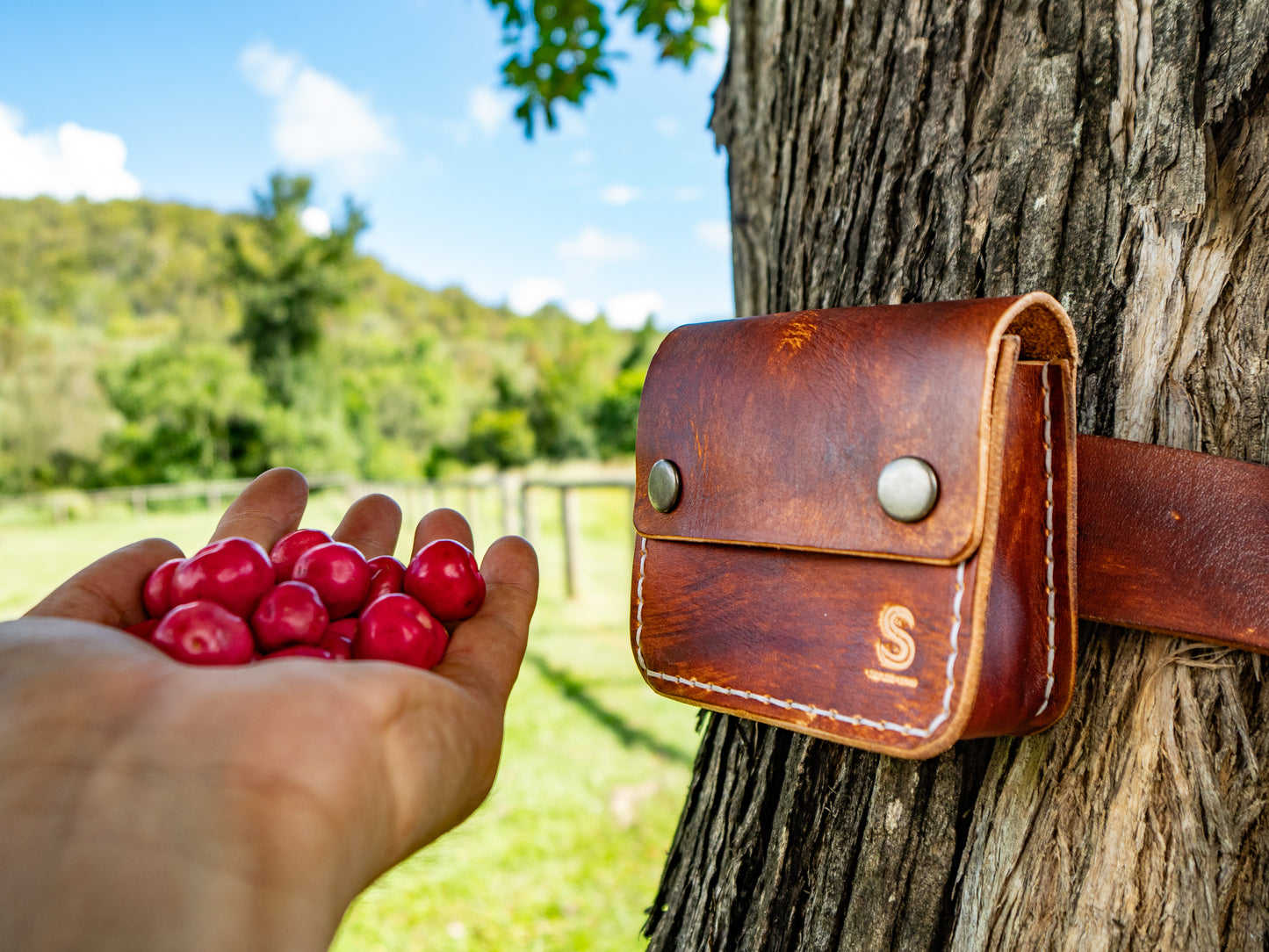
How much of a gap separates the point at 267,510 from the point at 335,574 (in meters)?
0.31

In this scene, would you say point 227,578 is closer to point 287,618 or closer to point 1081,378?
point 287,618

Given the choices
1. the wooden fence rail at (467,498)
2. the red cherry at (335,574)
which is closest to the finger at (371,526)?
the red cherry at (335,574)

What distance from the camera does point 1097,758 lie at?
833 mm

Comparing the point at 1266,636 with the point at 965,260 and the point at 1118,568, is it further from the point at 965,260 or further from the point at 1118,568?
the point at 965,260

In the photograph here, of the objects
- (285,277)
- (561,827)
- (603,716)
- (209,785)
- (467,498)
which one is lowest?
(561,827)

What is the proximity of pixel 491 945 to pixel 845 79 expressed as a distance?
268 cm

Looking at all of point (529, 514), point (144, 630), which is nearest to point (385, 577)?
point (144, 630)

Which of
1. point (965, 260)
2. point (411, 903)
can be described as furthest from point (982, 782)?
point (411, 903)

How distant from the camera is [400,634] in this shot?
959 millimetres

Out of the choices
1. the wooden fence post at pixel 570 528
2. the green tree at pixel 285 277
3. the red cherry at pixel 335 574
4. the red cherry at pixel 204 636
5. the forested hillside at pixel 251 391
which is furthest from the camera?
the green tree at pixel 285 277

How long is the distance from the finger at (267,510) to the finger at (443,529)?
0.23m

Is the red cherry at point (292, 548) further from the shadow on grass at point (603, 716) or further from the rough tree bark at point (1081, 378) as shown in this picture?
the shadow on grass at point (603, 716)

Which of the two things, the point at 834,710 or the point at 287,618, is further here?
Answer: the point at 287,618

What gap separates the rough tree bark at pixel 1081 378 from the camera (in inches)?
31.7
